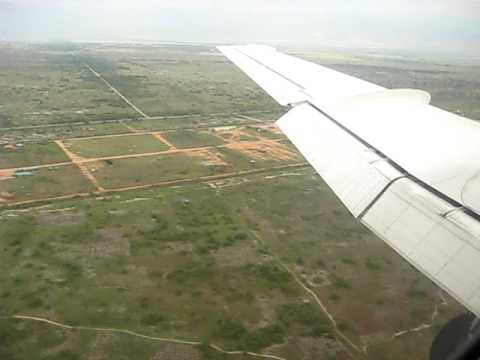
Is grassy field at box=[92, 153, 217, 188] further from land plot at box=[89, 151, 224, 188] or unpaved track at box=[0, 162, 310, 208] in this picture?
unpaved track at box=[0, 162, 310, 208]

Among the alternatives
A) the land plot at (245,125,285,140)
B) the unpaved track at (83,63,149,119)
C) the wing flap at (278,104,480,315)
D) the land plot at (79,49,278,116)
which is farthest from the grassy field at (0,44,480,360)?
the land plot at (79,49,278,116)

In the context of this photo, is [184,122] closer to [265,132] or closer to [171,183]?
[265,132]

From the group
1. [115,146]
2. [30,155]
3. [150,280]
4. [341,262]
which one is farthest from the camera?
[115,146]

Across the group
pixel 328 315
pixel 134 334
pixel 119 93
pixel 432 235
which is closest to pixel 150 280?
pixel 134 334

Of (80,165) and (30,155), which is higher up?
(30,155)

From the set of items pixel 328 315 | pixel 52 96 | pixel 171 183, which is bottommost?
pixel 328 315

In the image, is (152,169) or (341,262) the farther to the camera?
(152,169)
